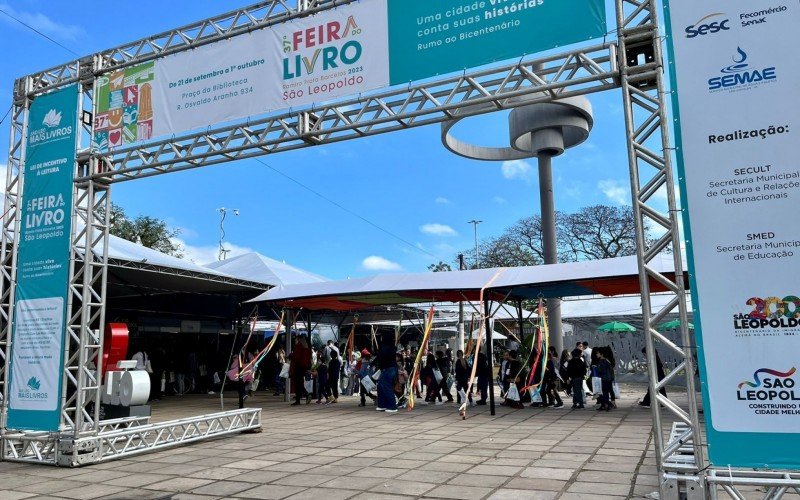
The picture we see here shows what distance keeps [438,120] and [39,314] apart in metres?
5.73

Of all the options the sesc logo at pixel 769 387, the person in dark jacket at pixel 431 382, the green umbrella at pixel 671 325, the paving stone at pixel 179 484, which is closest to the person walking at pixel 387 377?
the person in dark jacket at pixel 431 382

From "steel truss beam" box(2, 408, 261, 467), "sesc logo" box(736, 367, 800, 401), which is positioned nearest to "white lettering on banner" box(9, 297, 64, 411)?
"steel truss beam" box(2, 408, 261, 467)

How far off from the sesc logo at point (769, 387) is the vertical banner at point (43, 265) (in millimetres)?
7438

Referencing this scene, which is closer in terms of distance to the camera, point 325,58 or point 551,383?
point 325,58

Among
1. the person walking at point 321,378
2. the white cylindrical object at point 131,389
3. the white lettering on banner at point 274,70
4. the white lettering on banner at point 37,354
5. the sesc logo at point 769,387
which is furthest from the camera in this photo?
the person walking at point 321,378

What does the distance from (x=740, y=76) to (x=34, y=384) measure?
8.49 meters

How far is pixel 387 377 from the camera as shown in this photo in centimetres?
1271

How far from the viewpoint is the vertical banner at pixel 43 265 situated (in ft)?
24.8

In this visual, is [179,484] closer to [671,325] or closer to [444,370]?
[444,370]

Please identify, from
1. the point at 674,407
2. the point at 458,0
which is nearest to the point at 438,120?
the point at 458,0

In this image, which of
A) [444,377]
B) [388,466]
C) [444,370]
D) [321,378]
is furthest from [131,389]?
[444,370]

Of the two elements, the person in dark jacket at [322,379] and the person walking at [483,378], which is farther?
the person in dark jacket at [322,379]

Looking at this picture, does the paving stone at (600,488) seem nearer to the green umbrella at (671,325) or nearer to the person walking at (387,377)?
the person walking at (387,377)

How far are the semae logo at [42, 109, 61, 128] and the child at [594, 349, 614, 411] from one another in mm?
10223
